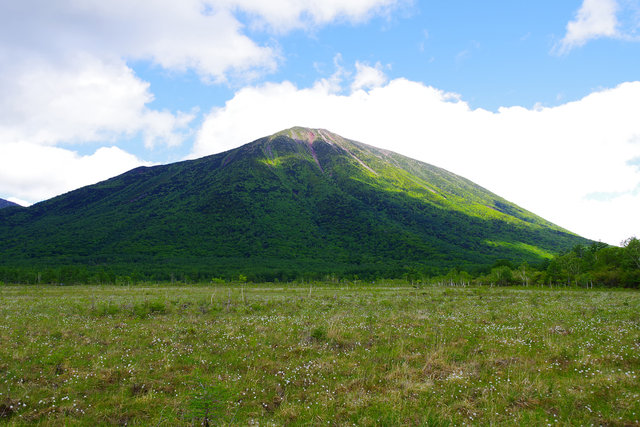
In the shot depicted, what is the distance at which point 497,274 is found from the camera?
7612 centimetres

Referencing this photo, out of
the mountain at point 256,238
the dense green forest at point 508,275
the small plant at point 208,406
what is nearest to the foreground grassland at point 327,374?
the small plant at point 208,406

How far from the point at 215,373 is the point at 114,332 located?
28.9 ft

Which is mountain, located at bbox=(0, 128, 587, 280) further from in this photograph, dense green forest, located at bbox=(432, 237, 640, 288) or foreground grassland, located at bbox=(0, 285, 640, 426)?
foreground grassland, located at bbox=(0, 285, 640, 426)

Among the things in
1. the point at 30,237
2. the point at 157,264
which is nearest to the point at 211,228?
the point at 157,264

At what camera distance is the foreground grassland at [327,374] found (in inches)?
279

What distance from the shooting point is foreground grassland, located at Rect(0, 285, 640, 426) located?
709 centimetres

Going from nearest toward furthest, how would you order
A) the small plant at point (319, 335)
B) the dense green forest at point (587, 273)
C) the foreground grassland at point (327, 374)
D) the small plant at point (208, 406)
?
the small plant at point (208, 406), the foreground grassland at point (327, 374), the small plant at point (319, 335), the dense green forest at point (587, 273)

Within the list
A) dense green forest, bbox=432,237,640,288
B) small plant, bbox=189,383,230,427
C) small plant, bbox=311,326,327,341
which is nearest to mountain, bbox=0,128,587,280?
dense green forest, bbox=432,237,640,288

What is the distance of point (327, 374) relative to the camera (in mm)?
9562

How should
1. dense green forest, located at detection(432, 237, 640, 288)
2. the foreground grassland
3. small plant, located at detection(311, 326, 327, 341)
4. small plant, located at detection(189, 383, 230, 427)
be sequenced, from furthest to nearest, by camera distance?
dense green forest, located at detection(432, 237, 640, 288) → small plant, located at detection(311, 326, 327, 341) → the foreground grassland → small plant, located at detection(189, 383, 230, 427)

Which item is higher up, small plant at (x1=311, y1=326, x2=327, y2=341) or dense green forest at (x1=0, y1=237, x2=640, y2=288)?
small plant at (x1=311, y1=326, x2=327, y2=341)

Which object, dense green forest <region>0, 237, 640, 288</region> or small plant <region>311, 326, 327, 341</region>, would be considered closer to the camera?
small plant <region>311, 326, 327, 341</region>

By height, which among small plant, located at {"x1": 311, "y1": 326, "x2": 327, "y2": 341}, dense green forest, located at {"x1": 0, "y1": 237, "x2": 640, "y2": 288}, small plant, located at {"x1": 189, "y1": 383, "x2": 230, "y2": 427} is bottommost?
dense green forest, located at {"x1": 0, "y1": 237, "x2": 640, "y2": 288}

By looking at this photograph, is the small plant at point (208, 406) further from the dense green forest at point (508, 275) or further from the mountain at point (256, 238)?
the mountain at point (256, 238)
